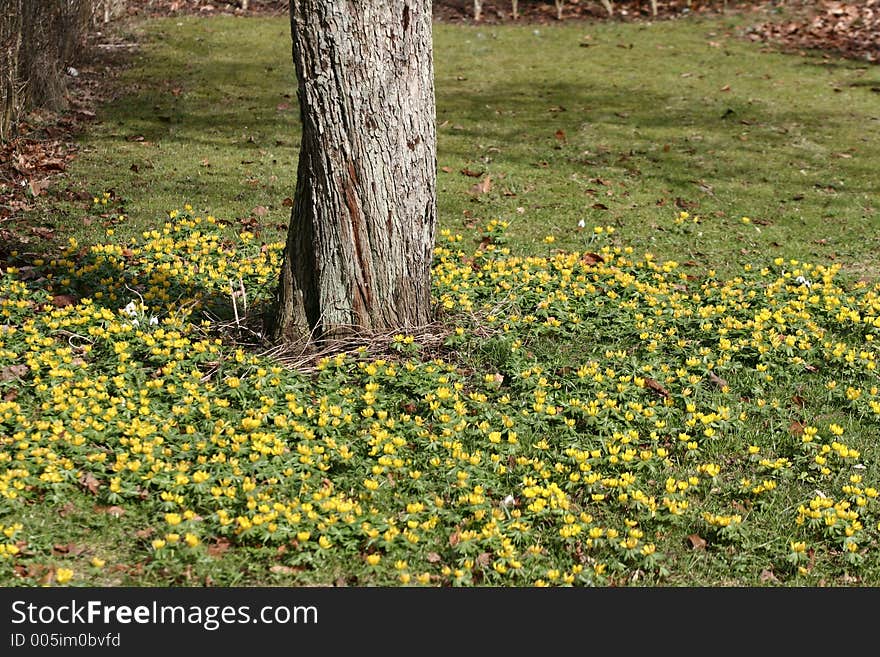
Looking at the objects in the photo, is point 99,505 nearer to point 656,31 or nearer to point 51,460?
point 51,460

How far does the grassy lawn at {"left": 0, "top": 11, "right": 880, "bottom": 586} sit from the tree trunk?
0.31 metres

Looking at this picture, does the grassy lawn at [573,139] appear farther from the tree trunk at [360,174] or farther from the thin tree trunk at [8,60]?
the tree trunk at [360,174]

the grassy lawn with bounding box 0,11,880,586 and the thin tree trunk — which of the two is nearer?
the grassy lawn with bounding box 0,11,880,586

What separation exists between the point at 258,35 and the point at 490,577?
1209 cm

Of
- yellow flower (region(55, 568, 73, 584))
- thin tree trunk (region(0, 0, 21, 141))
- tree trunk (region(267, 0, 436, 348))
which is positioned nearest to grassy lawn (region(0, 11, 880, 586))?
yellow flower (region(55, 568, 73, 584))

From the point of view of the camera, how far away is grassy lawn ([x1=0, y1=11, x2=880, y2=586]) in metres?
3.93

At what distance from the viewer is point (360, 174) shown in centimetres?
512

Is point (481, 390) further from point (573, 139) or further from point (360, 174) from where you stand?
point (573, 139)

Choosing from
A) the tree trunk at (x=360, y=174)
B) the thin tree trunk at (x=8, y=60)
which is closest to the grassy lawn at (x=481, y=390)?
the tree trunk at (x=360, y=174)

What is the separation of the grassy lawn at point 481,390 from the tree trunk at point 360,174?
31cm

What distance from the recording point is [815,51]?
46.3 feet

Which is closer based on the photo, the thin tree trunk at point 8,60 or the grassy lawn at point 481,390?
the grassy lawn at point 481,390

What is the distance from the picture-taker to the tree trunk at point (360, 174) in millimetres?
4945

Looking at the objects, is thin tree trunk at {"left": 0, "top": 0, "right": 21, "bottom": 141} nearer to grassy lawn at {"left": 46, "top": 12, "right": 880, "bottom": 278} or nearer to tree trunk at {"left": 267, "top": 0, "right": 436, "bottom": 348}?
grassy lawn at {"left": 46, "top": 12, "right": 880, "bottom": 278}
